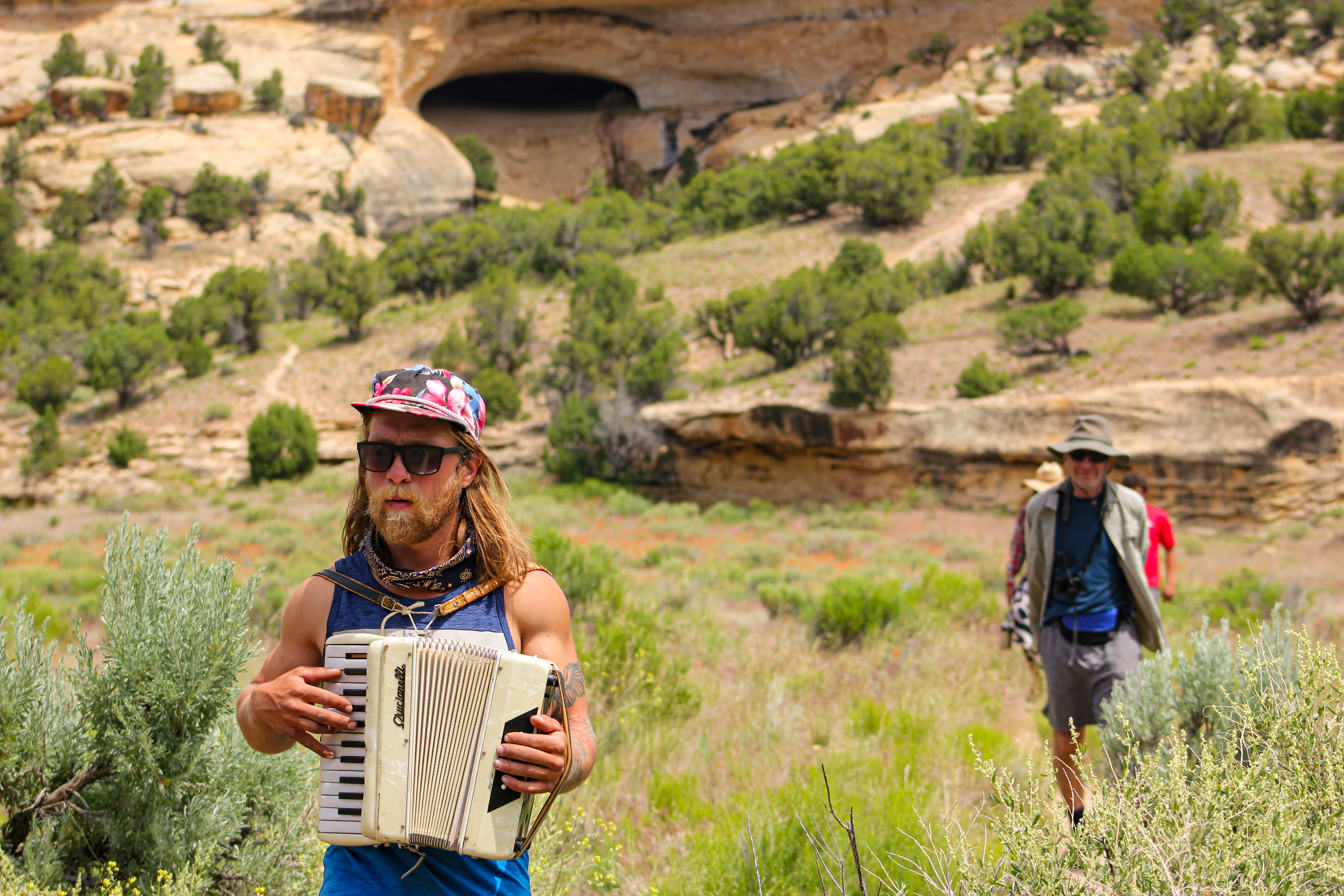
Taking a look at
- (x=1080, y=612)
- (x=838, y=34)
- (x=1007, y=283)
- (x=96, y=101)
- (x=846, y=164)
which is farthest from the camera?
(x=838, y=34)

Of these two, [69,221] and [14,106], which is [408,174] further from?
[14,106]

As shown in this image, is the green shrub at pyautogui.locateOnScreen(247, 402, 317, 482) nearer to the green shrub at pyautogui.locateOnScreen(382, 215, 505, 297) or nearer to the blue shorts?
the green shrub at pyautogui.locateOnScreen(382, 215, 505, 297)

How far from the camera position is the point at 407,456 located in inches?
79.6

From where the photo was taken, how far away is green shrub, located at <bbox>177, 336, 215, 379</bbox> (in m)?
25.7

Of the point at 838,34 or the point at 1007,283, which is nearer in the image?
the point at 1007,283

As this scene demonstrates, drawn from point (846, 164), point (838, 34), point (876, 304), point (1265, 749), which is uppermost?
point (838, 34)

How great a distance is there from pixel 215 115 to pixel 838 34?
29733 millimetres

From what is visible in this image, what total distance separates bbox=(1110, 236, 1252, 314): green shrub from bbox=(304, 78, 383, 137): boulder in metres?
34.4

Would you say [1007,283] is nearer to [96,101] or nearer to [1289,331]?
[1289,331]

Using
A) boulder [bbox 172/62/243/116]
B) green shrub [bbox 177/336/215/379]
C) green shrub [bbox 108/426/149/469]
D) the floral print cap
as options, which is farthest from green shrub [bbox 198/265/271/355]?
the floral print cap

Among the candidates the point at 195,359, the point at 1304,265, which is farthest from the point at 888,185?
the point at 195,359

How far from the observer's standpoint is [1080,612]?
389 centimetres

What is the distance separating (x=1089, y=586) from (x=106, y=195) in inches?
1566

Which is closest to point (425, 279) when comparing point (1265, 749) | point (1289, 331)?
point (1289, 331)
